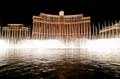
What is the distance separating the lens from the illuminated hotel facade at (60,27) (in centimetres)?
10564

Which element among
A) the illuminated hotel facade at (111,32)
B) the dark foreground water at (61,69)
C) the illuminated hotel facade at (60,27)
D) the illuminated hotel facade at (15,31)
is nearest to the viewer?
the dark foreground water at (61,69)

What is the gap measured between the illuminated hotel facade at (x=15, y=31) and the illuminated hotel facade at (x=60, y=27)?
7095 millimetres

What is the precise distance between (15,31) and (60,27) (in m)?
24.2

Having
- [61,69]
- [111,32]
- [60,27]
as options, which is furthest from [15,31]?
[61,69]

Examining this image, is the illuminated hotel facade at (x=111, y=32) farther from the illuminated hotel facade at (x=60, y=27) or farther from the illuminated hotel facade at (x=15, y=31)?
the illuminated hotel facade at (x=15, y=31)

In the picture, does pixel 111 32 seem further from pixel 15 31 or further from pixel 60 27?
pixel 15 31

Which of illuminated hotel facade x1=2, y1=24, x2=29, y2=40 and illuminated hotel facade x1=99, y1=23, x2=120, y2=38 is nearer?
illuminated hotel facade x1=99, y1=23, x2=120, y2=38

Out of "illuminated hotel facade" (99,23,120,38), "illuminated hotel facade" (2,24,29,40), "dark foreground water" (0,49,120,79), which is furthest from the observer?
"illuminated hotel facade" (2,24,29,40)

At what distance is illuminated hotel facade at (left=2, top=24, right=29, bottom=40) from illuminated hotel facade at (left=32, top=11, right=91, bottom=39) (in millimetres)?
7095

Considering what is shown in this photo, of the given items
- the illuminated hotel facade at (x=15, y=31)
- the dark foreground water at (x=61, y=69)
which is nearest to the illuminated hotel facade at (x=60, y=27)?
the illuminated hotel facade at (x=15, y=31)

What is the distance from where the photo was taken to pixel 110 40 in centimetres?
9331

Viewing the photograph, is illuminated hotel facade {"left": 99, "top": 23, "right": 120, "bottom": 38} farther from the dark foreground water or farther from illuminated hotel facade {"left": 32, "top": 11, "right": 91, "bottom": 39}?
the dark foreground water

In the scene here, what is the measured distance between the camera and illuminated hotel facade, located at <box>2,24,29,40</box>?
111 m

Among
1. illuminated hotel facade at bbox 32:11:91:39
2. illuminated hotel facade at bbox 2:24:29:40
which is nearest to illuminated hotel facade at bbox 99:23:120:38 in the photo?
illuminated hotel facade at bbox 32:11:91:39
